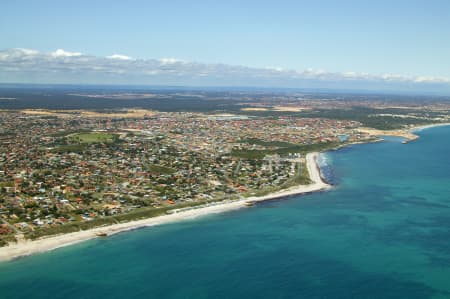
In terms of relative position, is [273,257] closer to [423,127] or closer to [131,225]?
[131,225]

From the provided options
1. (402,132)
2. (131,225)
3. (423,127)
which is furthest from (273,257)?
(423,127)

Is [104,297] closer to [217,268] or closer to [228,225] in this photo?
[217,268]

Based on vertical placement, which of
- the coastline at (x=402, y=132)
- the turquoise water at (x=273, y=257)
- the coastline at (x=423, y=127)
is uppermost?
the coastline at (x=423, y=127)

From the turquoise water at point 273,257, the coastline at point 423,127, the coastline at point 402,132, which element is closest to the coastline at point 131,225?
the turquoise water at point 273,257

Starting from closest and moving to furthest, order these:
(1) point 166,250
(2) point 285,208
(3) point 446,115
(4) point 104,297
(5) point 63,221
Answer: (4) point 104,297, (1) point 166,250, (5) point 63,221, (2) point 285,208, (3) point 446,115

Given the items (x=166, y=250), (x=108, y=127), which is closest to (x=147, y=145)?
(x=108, y=127)

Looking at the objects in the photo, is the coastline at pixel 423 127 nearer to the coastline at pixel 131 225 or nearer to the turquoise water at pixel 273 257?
the coastline at pixel 131 225

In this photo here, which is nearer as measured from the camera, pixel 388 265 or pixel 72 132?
pixel 388 265
